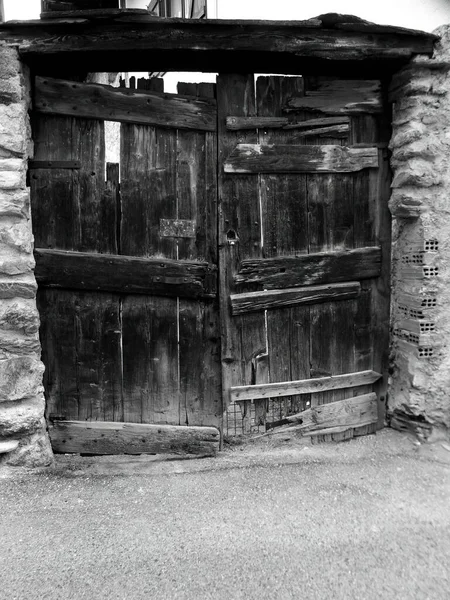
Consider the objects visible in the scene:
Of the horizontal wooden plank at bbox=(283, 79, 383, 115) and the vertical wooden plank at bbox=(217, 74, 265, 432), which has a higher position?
the horizontal wooden plank at bbox=(283, 79, 383, 115)

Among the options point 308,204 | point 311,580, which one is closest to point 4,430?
point 311,580

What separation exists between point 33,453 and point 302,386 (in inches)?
70.5

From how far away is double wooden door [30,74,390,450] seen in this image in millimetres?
3100

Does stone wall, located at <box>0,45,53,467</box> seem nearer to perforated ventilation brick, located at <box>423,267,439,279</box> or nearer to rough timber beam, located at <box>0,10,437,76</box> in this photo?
rough timber beam, located at <box>0,10,437,76</box>

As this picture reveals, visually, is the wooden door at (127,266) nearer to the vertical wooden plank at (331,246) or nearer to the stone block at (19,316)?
the stone block at (19,316)

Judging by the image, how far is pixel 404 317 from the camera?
338 centimetres

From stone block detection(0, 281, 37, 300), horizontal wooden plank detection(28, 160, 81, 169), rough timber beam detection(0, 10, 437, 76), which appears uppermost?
rough timber beam detection(0, 10, 437, 76)

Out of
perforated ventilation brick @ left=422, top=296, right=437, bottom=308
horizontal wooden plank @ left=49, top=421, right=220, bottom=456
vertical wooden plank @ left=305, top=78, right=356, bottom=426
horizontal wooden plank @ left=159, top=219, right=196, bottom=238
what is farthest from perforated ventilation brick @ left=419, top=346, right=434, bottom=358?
horizontal wooden plank @ left=159, top=219, right=196, bottom=238

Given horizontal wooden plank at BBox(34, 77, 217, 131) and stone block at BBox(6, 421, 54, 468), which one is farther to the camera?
horizontal wooden plank at BBox(34, 77, 217, 131)

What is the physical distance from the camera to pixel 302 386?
339cm

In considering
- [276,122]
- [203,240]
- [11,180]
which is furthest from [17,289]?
[276,122]

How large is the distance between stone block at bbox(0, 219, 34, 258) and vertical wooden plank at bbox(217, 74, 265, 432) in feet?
3.94

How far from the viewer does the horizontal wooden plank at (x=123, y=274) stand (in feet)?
10.1

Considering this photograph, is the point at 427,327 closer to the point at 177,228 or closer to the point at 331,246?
the point at 331,246
